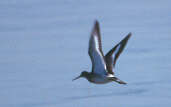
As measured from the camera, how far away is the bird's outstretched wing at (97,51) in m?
16.5

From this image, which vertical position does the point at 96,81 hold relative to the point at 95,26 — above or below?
below

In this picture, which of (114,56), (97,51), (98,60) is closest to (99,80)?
(98,60)

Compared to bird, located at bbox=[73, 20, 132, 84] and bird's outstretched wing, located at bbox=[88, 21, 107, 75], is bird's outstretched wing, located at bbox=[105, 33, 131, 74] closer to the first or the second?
bird, located at bbox=[73, 20, 132, 84]

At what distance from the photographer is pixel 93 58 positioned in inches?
655

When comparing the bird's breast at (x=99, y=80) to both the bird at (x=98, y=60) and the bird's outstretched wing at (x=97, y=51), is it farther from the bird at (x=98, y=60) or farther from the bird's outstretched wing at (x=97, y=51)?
the bird's outstretched wing at (x=97, y=51)

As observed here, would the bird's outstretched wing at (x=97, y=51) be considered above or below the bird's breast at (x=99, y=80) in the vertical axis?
above

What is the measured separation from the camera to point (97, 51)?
54.2 feet

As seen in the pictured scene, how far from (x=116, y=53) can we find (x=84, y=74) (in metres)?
1.02

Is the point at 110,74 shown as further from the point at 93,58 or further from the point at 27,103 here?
the point at 27,103

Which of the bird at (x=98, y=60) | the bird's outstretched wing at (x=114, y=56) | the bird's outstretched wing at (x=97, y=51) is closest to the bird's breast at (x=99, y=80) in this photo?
the bird at (x=98, y=60)

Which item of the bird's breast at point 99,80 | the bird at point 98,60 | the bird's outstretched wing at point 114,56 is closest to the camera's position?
the bird's breast at point 99,80

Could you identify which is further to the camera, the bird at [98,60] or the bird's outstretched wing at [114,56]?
the bird's outstretched wing at [114,56]

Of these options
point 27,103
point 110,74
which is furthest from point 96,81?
point 27,103

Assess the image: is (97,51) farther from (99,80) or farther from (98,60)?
(99,80)
